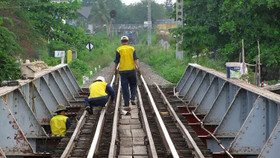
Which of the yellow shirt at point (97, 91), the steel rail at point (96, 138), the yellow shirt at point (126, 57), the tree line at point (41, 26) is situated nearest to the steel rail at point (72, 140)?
the steel rail at point (96, 138)

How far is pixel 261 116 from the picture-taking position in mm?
9727

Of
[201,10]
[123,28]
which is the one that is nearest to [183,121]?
[201,10]

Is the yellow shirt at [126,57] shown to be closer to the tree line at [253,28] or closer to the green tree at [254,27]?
the tree line at [253,28]

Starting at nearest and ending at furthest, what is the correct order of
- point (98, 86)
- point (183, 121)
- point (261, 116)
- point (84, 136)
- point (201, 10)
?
point (261, 116), point (84, 136), point (183, 121), point (98, 86), point (201, 10)

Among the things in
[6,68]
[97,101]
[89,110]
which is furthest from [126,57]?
[6,68]

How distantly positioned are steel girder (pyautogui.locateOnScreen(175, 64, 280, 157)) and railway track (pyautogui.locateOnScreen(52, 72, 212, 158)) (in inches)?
32.8

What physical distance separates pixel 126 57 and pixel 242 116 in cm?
413

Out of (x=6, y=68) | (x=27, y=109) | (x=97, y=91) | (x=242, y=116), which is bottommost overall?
(x=242, y=116)

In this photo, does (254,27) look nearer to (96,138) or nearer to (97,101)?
(97,101)

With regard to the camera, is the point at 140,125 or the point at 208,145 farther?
the point at 140,125

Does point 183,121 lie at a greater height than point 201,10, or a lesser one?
lesser

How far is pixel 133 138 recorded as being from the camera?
1112 cm

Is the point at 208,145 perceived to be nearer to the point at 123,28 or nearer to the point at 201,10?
the point at 201,10

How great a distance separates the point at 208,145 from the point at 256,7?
1409 centimetres
